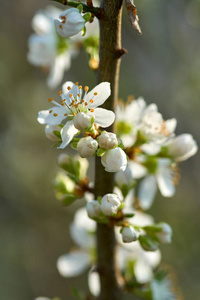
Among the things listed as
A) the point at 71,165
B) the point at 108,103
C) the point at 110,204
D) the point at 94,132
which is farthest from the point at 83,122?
the point at 71,165

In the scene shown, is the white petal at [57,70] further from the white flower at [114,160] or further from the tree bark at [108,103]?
the white flower at [114,160]

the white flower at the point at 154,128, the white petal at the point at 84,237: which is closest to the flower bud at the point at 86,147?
the white flower at the point at 154,128

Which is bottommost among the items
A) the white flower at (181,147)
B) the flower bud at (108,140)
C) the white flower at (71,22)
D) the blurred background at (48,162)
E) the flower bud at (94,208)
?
the blurred background at (48,162)

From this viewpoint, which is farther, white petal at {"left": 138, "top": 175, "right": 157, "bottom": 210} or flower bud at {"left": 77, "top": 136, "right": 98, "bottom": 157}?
white petal at {"left": 138, "top": 175, "right": 157, "bottom": 210}

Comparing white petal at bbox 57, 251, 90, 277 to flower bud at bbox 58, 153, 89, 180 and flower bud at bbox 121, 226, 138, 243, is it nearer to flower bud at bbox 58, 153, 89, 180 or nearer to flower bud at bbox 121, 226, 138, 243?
flower bud at bbox 58, 153, 89, 180

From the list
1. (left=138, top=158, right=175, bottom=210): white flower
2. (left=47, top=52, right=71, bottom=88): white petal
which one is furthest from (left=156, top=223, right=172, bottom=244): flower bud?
(left=47, top=52, right=71, bottom=88): white petal

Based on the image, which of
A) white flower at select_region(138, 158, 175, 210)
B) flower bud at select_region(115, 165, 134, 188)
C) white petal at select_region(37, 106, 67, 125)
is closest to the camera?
white petal at select_region(37, 106, 67, 125)

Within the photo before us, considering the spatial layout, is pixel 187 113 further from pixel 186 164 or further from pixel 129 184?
pixel 129 184
